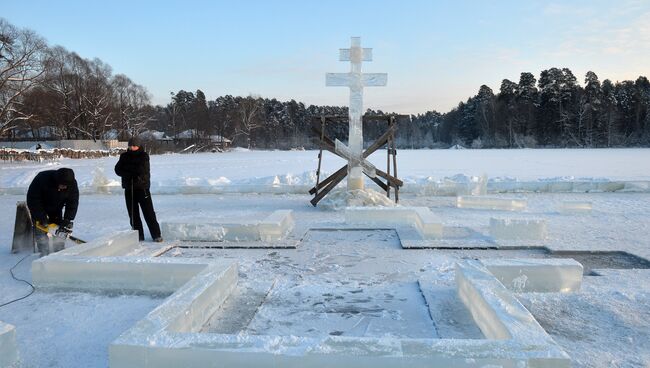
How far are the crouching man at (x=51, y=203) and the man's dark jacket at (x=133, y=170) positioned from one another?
0.89 metres

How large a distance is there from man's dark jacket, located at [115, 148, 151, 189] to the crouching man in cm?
89

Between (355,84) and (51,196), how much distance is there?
253 inches

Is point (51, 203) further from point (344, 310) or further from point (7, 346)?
point (344, 310)

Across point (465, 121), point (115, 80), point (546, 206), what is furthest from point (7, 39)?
point (465, 121)

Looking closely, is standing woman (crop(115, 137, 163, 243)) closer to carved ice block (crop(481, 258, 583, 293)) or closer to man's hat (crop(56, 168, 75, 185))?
man's hat (crop(56, 168, 75, 185))

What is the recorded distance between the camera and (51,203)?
6.11 m

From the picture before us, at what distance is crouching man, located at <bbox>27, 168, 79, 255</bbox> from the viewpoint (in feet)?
19.6

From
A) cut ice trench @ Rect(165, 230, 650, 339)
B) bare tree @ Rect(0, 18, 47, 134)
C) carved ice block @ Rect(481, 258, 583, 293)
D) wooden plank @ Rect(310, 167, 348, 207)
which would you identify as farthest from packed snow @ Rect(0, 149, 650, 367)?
bare tree @ Rect(0, 18, 47, 134)

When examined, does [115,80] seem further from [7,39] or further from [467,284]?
[467,284]

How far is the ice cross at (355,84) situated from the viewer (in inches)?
406

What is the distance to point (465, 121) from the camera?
80.6m

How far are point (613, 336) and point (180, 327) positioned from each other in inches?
123

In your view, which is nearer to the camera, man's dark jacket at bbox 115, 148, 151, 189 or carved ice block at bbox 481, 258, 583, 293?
carved ice block at bbox 481, 258, 583, 293

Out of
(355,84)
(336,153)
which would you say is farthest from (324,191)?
(355,84)
